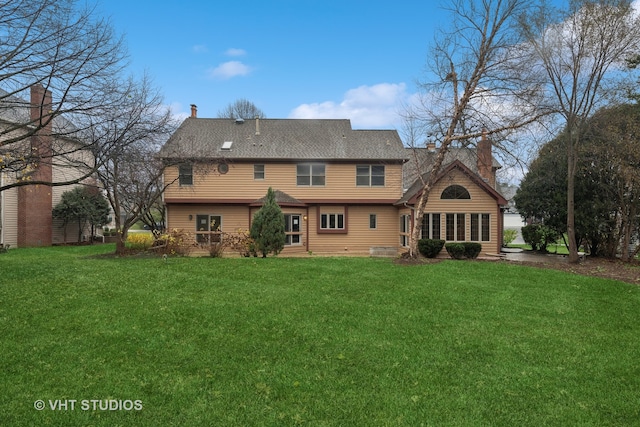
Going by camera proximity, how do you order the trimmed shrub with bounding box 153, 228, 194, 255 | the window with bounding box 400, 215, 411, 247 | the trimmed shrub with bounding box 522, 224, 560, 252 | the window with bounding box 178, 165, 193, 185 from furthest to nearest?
1. the window with bounding box 178, 165, 193, 185
2. the trimmed shrub with bounding box 522, 224, 560, 252
3. the window with bounding box 400, 215, 411, 247
4. the trimmed shrub with bounding box 153, 228, 194, 255

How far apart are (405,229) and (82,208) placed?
1922cm

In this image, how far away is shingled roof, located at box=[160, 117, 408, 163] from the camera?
20359mm

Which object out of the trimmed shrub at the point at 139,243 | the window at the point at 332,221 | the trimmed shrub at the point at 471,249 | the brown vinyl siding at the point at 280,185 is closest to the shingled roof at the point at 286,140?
the brown vinyl siding at the point at 280,185

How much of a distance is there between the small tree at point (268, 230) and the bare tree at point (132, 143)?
4516 mm

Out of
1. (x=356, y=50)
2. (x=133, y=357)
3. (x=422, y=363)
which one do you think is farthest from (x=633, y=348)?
(x=356, y=50)

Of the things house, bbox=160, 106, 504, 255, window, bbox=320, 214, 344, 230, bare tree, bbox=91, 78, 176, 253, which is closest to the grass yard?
bare tree, bbox=91, 78, 176, 253

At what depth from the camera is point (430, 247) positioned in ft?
53.2

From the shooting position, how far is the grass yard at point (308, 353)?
378 centimetres

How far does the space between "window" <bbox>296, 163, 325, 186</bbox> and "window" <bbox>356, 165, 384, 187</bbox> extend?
199cm

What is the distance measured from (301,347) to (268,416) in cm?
175

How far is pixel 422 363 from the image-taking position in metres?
4.97

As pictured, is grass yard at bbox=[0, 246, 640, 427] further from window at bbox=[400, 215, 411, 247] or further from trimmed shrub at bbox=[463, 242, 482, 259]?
window at bbox=[400, 215, 411, 247]

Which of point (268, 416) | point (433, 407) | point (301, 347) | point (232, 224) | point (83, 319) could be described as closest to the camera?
point (268, 416)

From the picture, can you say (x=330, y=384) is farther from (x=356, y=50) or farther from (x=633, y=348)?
(x=356, y=50)
